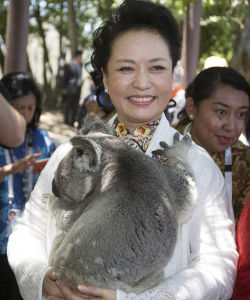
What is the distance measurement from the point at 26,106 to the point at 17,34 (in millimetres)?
652

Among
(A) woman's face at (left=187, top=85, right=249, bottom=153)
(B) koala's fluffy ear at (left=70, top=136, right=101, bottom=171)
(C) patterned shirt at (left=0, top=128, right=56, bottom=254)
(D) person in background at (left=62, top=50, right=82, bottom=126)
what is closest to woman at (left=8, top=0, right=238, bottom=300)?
(B) koala's fluffy ear at (left=70, top=136, right=101, bottom=171)

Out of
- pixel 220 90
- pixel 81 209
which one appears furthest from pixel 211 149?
pixel 81 209

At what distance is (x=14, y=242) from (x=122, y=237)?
0.56 meters

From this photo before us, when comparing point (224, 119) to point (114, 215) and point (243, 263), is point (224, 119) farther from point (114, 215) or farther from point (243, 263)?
point (114, 215)

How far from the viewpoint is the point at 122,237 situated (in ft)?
3.96

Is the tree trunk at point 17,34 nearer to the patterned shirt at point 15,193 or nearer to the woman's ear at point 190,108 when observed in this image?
the patterned shirt at point 15,193

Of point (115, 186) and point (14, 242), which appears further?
point (14, 242)

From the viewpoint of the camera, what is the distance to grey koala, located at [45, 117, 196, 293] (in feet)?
3.97

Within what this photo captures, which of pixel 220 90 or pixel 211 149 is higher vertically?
pixel 220 90

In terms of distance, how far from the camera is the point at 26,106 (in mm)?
3197

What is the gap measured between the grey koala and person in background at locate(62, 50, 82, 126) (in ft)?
30.1

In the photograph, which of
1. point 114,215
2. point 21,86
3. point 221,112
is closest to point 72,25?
point 21,86

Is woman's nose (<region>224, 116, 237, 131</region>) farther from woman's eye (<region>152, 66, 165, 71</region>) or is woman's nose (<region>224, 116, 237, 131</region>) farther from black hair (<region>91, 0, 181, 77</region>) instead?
woman's eye (<region>152, 66, 165, 71</region>)

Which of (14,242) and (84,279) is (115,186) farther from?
(14,242)
